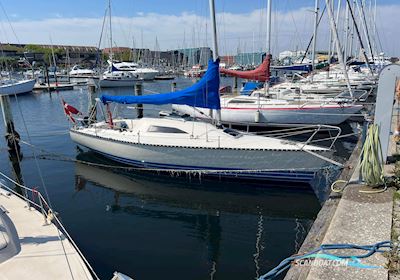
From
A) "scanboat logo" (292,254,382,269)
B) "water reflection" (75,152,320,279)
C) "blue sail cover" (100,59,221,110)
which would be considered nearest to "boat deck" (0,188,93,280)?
"water reflection" (75,152,320,279)

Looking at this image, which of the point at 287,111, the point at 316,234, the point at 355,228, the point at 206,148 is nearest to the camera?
the point at 355,228

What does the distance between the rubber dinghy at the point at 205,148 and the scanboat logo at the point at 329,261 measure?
606cm

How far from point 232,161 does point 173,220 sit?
282 centimetres

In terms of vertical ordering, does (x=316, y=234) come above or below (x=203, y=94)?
below

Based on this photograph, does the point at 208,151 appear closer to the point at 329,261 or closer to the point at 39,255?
the point at 39,255

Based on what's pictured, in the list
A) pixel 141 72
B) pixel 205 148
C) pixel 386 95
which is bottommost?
pixel 205 148

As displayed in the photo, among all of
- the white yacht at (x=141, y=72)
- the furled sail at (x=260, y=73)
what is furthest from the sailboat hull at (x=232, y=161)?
the white yacht at (x=141, y=72)

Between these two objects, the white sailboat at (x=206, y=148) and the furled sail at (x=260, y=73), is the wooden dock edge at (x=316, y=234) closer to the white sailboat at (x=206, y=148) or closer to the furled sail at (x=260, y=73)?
the white sailboat at (x=206, y=148)

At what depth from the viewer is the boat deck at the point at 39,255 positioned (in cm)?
457

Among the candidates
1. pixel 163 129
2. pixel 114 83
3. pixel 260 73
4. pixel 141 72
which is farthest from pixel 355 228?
pixel 141 72

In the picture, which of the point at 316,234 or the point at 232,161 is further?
the point at 232,161

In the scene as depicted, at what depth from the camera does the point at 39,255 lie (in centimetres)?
512

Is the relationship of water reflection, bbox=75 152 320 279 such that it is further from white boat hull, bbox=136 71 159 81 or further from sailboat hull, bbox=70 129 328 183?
white boat hull, bbox=136 71 159 81

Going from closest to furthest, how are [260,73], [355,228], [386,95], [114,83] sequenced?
[355,228]
[386,95]
[260,73]
[114,83]
